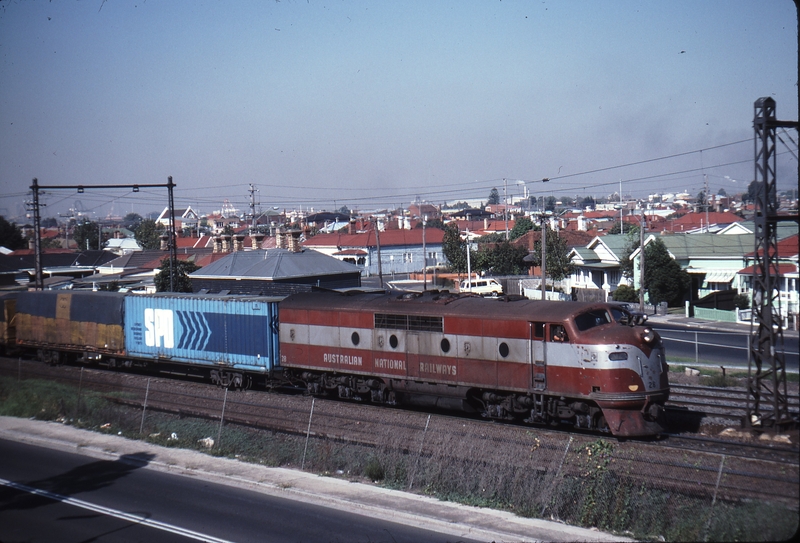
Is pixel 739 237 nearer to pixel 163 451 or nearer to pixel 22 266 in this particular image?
pixel 163 451

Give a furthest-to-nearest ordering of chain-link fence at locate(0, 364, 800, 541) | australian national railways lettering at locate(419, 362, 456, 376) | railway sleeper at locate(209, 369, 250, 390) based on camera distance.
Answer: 1. railway sleeper at locate(209, 369, 250, 390)
2. australian national railways lettering at locate(419, 362, 456, 376)
3. chain-link fence at locate(0, 364, 800, 541)

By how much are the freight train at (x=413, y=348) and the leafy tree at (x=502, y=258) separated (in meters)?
36.1

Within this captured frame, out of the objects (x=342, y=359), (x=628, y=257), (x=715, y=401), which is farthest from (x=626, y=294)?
(x=342, y=359)

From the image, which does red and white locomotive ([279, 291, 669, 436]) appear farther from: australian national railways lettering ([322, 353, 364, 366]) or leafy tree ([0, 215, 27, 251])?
leafy tree ([0, 215, 27, 251])

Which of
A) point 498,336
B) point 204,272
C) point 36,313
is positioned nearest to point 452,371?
point 498,336

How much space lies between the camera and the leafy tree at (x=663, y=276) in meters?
43.2

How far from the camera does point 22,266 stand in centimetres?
5572

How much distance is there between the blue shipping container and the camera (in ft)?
76.9

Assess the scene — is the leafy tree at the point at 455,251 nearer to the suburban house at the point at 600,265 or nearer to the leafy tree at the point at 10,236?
the suburban house at the point at 600,265

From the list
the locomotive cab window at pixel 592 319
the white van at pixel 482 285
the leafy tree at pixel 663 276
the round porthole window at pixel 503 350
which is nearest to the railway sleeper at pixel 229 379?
the round porthole window at pixel 503 350

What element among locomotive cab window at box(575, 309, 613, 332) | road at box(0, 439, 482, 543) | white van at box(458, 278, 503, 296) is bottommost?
road at box(0, 439, 482, 543)

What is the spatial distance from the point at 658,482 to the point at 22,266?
5772 cm

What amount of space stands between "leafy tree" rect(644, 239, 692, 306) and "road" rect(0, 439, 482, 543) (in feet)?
120

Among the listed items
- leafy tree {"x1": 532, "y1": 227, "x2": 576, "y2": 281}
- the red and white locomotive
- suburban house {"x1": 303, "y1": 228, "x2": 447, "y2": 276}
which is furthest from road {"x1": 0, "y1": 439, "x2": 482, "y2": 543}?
suburban house {"x1": 303, "y1": 228, "x2": 447, "y2": 276}
